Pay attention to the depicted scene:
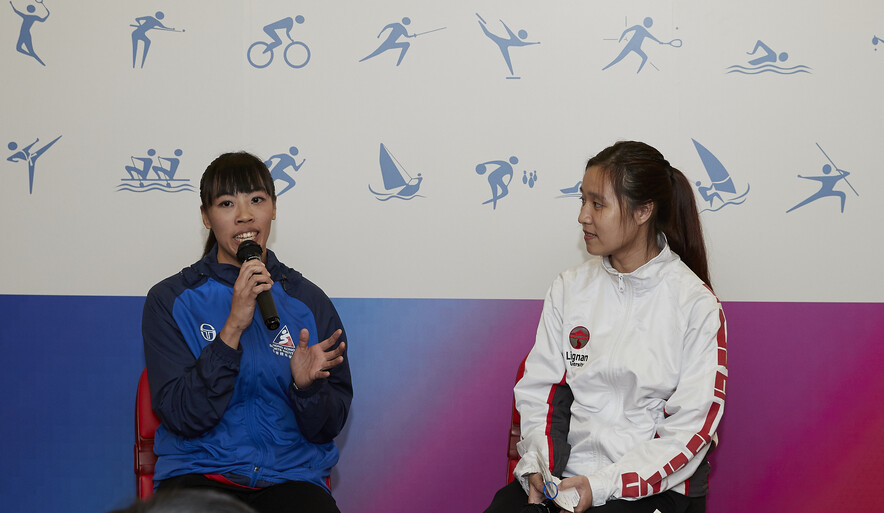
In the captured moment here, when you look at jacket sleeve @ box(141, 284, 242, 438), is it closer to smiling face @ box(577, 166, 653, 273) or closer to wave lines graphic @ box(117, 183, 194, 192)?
wave lines graphic @ box(117, 183, 194, 192)

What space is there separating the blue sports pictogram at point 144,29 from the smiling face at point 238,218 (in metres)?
0.84

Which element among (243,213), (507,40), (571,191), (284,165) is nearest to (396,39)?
(507,40)

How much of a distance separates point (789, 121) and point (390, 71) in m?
1.32

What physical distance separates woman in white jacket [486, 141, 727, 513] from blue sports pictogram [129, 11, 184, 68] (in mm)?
1547

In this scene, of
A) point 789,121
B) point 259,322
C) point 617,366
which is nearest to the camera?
point 617,366

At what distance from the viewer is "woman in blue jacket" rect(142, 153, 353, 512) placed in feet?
6.15

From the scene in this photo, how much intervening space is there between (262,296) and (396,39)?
1.12 metres

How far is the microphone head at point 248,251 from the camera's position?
1956mm

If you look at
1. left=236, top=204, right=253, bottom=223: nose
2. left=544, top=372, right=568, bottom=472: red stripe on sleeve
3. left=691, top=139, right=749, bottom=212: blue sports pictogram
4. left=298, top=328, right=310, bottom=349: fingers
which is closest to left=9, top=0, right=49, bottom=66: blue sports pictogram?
left=236, top=204, right=253, bottom=223: nose

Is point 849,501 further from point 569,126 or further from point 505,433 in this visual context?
point 569,126

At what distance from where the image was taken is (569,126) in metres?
2.58

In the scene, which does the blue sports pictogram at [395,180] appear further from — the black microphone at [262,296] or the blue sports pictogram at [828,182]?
the blue sports pictogram at [828,182]

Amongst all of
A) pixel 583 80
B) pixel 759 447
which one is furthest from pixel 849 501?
pixel 583 80

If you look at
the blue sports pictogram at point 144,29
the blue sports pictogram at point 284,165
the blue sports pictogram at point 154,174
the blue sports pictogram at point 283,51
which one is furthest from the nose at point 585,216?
the blue sports pictogram at point 144,29
